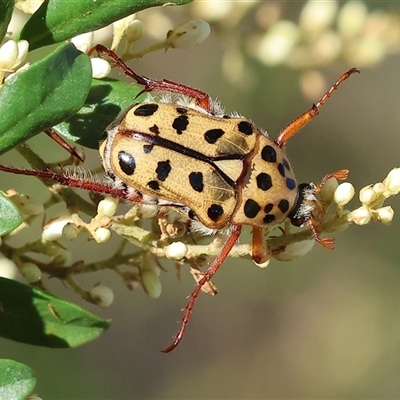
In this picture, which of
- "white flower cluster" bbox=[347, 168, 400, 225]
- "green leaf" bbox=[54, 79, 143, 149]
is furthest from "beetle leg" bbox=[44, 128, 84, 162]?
"white flower cluster" bbox=[347, 168, 400, 225]

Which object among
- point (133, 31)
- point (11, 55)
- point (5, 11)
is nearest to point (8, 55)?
point (11, 55)

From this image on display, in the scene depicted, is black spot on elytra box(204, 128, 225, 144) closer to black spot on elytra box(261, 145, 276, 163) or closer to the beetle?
the beetle

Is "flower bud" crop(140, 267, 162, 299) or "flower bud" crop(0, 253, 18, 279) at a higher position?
"flower bud" crop(140, 267, 162, 299)

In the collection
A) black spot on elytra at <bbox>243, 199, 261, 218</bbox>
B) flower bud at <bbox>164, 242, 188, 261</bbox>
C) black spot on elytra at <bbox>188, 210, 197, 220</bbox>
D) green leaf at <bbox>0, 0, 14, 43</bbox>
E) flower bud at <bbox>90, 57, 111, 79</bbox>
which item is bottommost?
black spot on elytra at <bbox>243, 199, 261, 218</bbox>

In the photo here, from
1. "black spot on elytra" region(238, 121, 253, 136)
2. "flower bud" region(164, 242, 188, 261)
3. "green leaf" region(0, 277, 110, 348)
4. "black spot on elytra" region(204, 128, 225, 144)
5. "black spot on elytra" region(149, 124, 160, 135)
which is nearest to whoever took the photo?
"green leaf" region(0, 277, 110, 348)

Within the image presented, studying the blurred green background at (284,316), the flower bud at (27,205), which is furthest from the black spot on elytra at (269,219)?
the blurred green background at (284,316)

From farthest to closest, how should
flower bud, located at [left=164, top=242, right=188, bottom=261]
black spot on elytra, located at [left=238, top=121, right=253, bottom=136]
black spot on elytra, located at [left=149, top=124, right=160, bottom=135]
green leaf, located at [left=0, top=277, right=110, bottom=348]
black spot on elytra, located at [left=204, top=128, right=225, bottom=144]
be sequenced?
black spot on elytra, located at [left=238, top=121, right=253, bottom=136] → black spot on elytra, located at [left=204, top=128, right=225, bottom=144] → black spot on elytra, located at [left=149, top=124, right=160, bottom=135] → flower bud, located at [left=164, top=242, right=188, bottom=261] → green leaf, located at [left=0, top=277, right=110, bottom=348]

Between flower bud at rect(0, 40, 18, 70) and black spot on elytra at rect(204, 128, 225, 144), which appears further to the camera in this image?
black spot on elytra at rect(204, 128, 225, 144)
